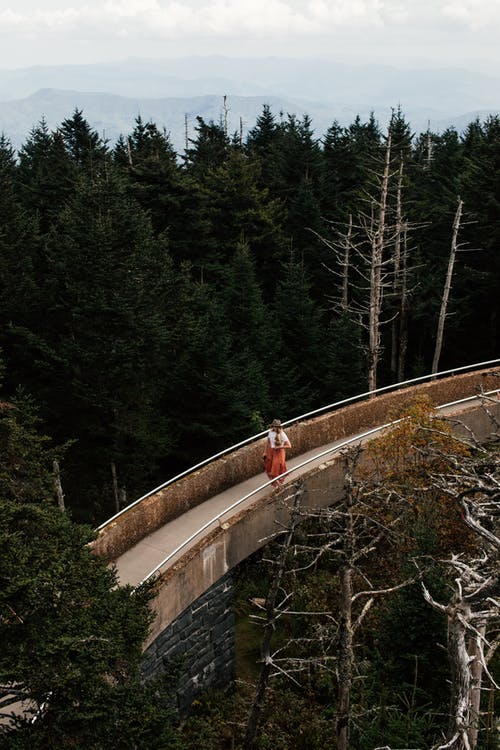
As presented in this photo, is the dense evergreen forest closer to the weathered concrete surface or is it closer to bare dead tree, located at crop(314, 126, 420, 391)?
Answer: bare dead tree, located at crop(314, 126, 420, 391)

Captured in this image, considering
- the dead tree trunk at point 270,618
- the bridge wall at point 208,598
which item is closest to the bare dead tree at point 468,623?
the dead tree trunk at point 270,618

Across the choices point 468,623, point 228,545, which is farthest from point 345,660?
point 228,545

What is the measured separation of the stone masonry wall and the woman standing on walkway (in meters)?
2.25

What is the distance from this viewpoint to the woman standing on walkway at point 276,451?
14148mm

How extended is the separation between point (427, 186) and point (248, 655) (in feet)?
113

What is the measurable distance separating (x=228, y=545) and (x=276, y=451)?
6.87 feet

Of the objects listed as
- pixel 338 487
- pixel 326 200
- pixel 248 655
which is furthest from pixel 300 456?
pixel 326 200

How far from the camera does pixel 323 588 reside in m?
16.0

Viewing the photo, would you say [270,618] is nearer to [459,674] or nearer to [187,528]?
[459,674]

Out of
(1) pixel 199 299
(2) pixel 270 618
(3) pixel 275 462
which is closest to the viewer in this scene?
(2) pixel 270 618

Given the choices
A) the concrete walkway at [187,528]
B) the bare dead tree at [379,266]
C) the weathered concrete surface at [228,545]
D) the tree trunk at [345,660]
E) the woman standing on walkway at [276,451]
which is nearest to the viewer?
the tree trunk at [345,660]

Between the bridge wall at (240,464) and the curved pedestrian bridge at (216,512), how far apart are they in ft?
0.07

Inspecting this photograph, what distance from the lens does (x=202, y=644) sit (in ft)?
45.2

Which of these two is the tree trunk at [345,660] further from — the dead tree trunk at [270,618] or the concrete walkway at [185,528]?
the concrete walkway at [185,528]
